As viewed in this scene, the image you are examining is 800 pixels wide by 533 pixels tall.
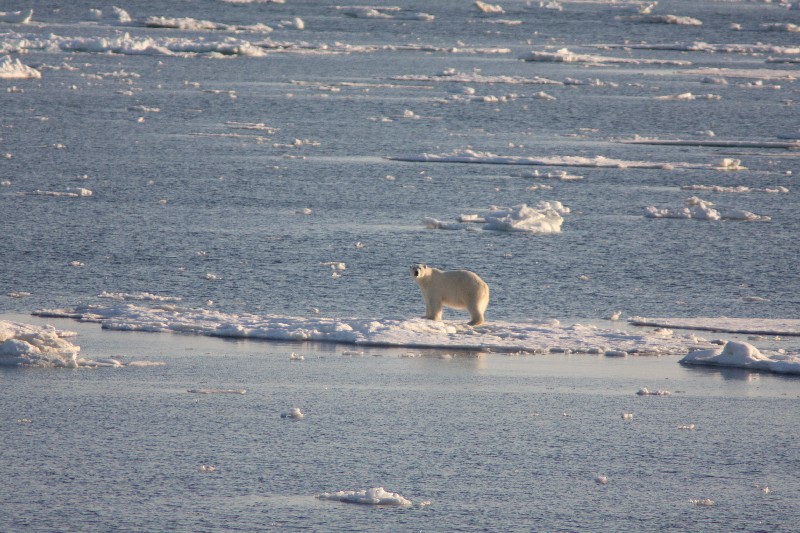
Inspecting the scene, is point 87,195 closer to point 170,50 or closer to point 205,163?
point 205,163

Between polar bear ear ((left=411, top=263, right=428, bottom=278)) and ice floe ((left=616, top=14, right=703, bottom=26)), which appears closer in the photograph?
polar bear ear ((left=411, top=263, right=428, bottom=278))

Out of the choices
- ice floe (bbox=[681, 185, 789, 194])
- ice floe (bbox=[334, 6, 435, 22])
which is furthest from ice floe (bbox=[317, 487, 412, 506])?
ice floe (bbox=[334, 6, 435, 22])

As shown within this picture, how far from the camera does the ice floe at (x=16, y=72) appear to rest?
84.6 ft

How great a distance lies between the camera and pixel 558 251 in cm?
1212

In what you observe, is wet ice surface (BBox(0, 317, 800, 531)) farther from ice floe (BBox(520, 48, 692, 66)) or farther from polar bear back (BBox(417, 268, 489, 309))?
ice floe (BBox(520, 48, 692, 66))

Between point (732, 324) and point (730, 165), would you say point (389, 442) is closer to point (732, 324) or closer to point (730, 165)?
point (732, 324)

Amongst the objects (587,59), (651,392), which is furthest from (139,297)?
(587,59)

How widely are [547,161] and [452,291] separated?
8617 mm

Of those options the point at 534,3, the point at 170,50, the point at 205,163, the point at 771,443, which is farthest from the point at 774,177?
the point at 534,3

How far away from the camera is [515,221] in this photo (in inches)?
515

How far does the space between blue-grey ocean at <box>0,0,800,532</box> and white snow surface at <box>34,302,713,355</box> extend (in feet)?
0.66

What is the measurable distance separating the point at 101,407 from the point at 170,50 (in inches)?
1088

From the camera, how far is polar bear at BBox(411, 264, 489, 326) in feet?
30.5

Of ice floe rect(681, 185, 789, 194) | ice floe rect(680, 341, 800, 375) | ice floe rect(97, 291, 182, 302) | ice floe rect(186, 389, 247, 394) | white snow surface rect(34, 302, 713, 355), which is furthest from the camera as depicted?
ice floe rect(681, 185, 789, 194)
